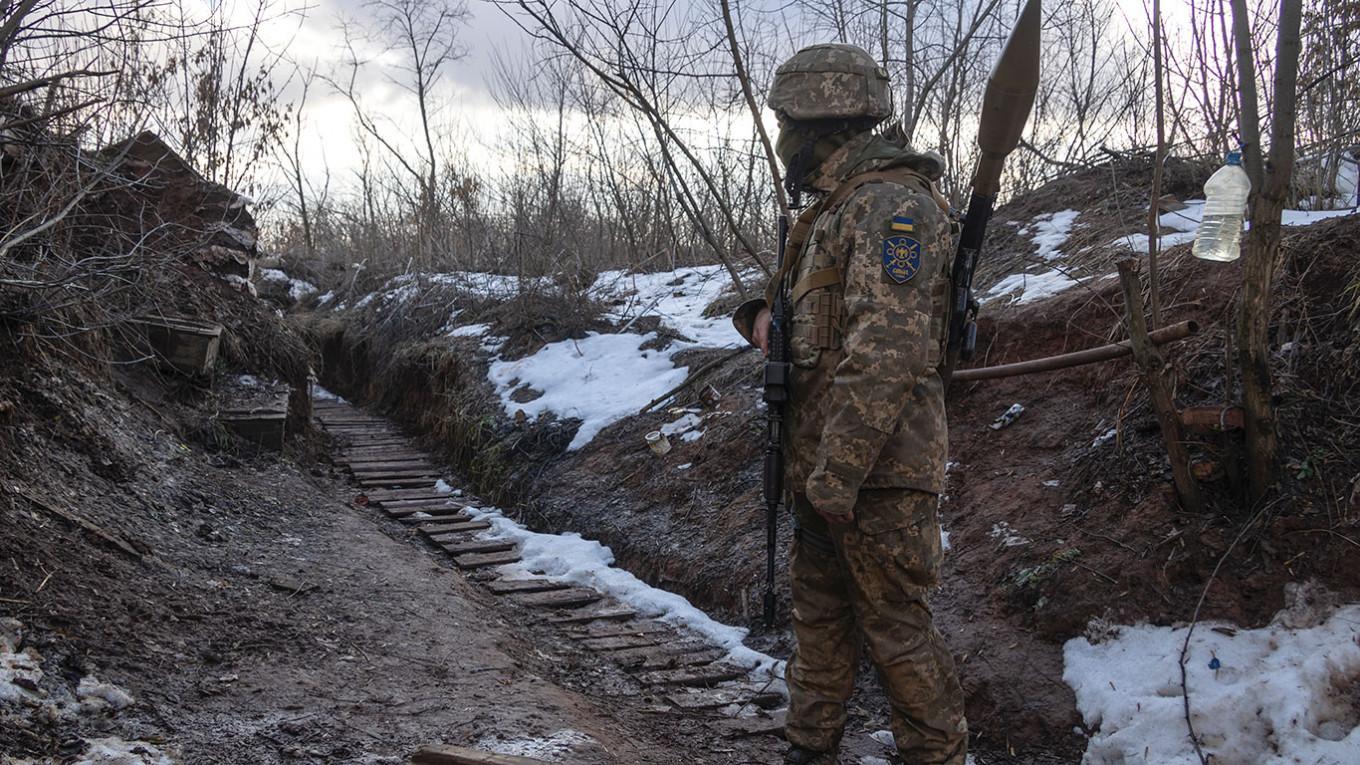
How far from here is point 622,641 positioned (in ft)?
15.6

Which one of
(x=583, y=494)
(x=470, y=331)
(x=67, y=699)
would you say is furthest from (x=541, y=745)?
(x=470, y=331)

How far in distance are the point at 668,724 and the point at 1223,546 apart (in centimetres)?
217

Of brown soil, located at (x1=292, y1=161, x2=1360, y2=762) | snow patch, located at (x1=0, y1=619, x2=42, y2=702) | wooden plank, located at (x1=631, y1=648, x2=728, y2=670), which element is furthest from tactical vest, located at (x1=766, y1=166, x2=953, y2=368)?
snow patch, located at (x1=0, y1=619, x2=42, y2=702)

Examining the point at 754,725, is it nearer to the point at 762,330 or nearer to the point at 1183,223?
the point at 762,330

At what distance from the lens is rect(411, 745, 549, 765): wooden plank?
112 inches

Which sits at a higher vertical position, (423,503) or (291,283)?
(291,283)

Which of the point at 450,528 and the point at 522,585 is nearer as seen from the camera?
the point at 522,585

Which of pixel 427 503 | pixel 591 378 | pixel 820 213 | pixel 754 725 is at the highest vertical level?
pixel 820 213

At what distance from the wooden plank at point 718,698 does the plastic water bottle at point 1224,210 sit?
245 cm

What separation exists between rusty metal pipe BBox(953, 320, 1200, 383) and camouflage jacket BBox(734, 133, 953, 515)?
1.06 m

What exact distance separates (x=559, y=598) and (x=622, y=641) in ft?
2.48

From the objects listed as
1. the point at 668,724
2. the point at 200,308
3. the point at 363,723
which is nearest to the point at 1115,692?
the point at 668,724

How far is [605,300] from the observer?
10.7 m

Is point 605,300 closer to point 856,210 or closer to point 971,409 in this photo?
point 971,409
